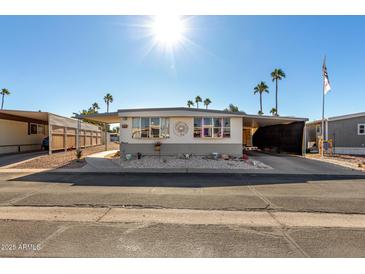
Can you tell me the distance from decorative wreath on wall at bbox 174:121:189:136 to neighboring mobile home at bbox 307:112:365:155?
15449 mm

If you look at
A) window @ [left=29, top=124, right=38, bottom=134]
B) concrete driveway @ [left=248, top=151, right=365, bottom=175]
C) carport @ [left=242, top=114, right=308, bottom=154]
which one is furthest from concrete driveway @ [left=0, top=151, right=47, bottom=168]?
concrete driveway @ [left=248, top=151, right=365, bottom=175]

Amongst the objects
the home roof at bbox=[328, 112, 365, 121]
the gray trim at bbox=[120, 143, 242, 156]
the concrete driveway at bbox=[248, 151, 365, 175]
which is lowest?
the concrete driveway at bbox=[248, 151, 365, 175]

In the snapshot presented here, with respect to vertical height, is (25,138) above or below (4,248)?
above

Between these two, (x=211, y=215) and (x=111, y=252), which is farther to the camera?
(x=211, y=215)

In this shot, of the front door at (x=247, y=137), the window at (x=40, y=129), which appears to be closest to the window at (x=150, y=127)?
the window at (x=40, y=129)

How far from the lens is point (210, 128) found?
44.6 ft

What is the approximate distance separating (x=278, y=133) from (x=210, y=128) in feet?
29.4

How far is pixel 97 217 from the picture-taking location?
14.0ft

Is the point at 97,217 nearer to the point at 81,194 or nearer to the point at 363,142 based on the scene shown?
the point at 81,194

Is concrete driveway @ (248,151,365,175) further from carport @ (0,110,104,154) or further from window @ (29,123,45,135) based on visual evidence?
window @ (29,123,45,135)

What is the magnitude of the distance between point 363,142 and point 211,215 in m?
22.0

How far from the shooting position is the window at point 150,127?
13.6 metres

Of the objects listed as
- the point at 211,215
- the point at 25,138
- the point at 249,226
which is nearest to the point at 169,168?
the point at 211,215

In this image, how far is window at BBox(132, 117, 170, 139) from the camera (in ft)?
44.5
